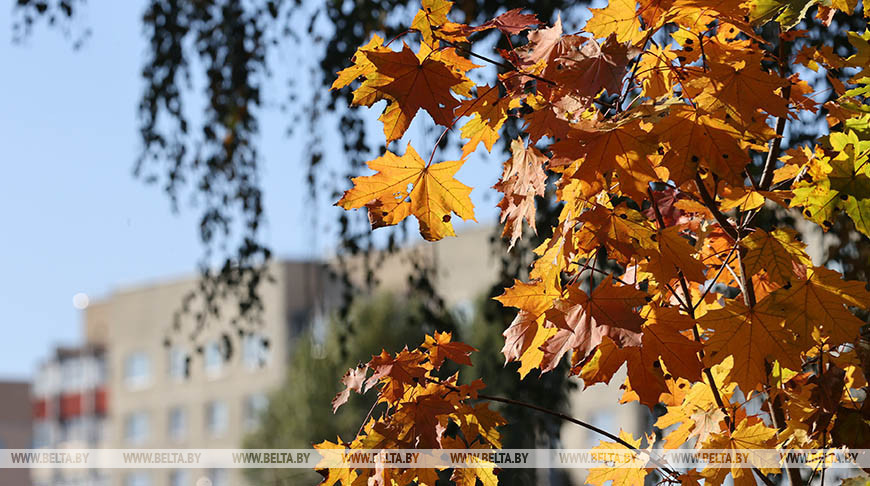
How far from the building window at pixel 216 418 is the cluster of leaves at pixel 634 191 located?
88.4 ft

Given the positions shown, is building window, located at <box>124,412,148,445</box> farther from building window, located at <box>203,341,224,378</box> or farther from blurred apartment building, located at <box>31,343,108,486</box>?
building window, located at <box>203,341,224,378</box>

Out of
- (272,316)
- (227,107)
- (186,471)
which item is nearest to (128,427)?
(186,471)

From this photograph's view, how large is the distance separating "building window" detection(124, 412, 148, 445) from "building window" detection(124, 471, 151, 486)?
1.09m

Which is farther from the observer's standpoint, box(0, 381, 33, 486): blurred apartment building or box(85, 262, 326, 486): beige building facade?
box(0, 381, 33, 486): blurred apartment building

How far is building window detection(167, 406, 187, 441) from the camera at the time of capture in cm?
2844

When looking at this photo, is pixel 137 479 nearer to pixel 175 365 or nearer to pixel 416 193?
pixel 175 365

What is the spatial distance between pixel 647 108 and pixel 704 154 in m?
0.09

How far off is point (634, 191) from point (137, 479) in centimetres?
3159

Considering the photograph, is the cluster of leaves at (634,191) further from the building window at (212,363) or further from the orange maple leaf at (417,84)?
the building window at (212,363)

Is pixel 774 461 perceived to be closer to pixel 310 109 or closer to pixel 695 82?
pixel 695 82

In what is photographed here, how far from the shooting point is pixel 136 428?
1168 inches

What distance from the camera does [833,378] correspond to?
119 centimetres

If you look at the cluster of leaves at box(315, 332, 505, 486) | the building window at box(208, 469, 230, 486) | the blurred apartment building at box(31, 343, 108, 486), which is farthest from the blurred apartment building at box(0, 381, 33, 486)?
the cluster of leaves at box(315, 332, 505, 486)

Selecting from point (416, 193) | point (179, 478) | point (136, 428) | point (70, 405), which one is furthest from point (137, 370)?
point (416, 193)
